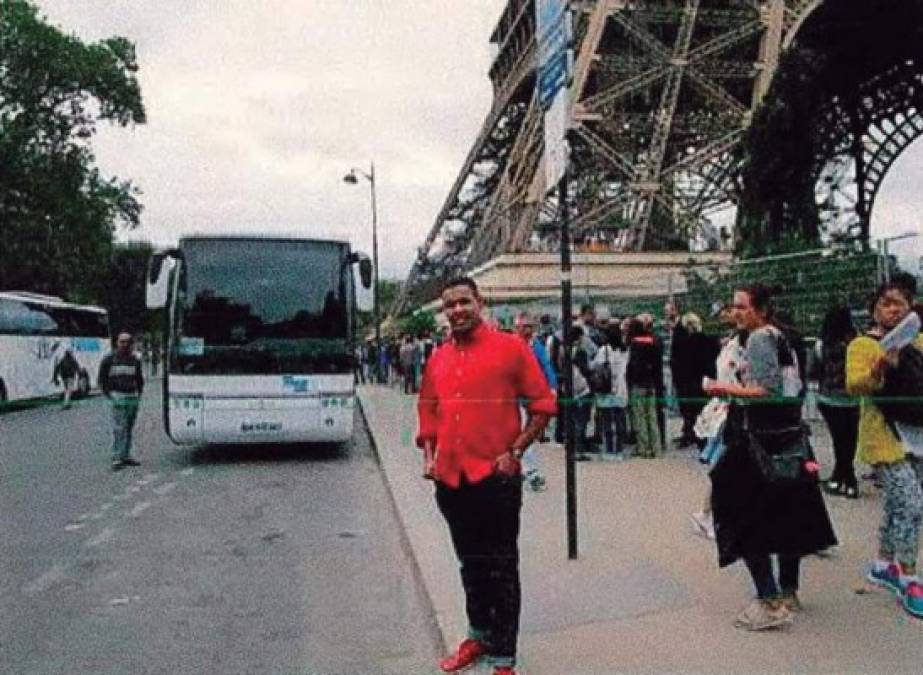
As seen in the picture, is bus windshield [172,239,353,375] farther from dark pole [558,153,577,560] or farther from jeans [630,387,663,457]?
dark pole [558,153,577,560]

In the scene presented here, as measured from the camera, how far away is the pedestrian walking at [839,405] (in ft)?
31.6

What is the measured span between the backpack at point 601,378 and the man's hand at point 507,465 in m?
8.65

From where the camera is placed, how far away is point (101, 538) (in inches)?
371

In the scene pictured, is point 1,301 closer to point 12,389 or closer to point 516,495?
point 12,389

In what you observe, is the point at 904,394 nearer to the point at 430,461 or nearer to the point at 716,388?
the point at 716,388

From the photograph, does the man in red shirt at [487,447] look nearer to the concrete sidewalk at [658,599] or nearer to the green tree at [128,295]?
the concrete sidewalk at [658,599]

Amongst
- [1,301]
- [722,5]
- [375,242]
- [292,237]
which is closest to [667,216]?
[722,5]

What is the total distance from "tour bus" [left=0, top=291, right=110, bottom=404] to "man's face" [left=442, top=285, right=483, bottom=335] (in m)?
25.3

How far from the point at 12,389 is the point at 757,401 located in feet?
85.9

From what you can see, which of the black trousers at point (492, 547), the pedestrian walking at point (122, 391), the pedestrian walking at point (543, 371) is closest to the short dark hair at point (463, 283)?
the black trousers at point (492, 547)

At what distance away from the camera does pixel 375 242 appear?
4147 centimetres

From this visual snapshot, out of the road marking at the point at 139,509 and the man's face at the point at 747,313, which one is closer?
Answer: the man's face at the point at 747,313

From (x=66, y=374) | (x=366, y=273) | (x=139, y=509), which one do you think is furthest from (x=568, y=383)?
(x=66, y=374)

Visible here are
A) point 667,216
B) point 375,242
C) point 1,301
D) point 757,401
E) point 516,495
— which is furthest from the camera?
point 375,242
